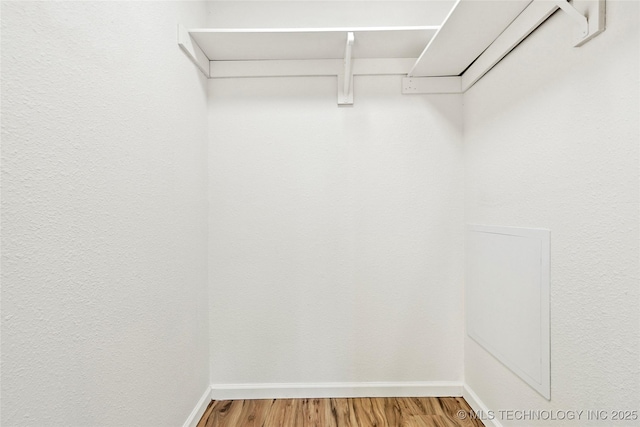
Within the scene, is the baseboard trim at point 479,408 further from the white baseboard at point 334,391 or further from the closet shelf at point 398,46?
the closet shelf at point 398,46

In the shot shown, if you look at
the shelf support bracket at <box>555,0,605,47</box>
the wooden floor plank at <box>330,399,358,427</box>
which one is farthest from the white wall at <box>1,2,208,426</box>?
the shelf support bracket at <box>555,0,605,47</box>

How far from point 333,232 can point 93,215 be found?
1282 millimetres

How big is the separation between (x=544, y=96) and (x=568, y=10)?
1.05 ft

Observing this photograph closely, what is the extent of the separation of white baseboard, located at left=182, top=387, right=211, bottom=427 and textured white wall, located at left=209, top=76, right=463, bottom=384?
7.9 inches

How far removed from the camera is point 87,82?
37.9 inches

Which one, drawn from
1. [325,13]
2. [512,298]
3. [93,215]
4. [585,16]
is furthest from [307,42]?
[512,298]

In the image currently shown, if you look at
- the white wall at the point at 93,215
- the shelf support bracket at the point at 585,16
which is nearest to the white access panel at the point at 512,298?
the shelf support bracket at the point at 585,16

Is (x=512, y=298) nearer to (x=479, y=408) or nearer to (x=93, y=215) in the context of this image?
(x=479, y=408)

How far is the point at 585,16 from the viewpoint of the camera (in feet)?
3.54

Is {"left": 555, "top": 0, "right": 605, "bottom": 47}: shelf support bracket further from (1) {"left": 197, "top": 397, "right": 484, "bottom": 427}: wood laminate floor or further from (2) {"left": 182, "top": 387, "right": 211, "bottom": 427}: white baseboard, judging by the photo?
(2) {"left": 182, "top": 387, "right": 211, "bottom": 427}: white baseboard

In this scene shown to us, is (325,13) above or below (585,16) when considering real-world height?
above

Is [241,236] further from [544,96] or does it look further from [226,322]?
[544,96]

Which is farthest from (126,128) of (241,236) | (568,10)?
(568,10)

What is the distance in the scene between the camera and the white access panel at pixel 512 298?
51.7 inches
